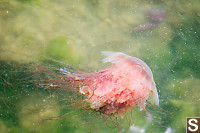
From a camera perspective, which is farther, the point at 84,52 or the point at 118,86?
the point at 84,52

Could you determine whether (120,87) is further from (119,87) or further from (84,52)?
Result: (84,52)

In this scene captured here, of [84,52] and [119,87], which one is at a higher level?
[84,52]

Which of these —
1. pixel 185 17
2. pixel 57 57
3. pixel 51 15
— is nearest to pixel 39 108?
pixel 57 57

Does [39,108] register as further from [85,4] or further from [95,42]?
[85,4]

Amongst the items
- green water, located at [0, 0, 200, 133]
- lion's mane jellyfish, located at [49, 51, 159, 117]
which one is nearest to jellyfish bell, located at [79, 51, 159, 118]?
lion's mane jellyfish, located at [49, 51, 159, 117]

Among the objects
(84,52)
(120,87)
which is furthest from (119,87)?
(84,52)
